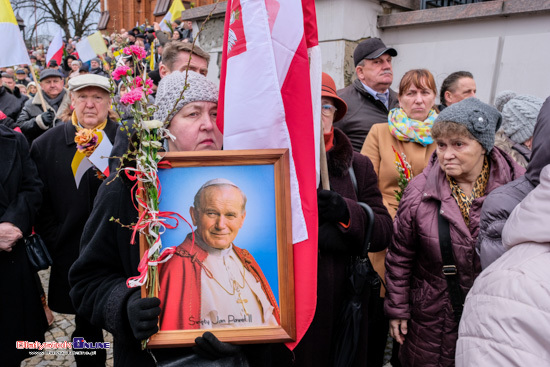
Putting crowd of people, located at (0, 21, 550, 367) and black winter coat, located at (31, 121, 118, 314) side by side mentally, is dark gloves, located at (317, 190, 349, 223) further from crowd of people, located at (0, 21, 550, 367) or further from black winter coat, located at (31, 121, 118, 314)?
black winter coat, located at (31, 121, 118, 314)

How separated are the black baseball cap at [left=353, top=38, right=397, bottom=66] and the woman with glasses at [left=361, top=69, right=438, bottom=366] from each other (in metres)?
0.59

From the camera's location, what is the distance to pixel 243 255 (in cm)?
153

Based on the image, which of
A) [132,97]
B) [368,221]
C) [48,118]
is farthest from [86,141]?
[48,118]

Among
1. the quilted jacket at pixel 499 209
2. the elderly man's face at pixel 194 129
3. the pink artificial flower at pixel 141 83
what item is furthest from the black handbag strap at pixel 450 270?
the pink artificial flower at pixel 141 83

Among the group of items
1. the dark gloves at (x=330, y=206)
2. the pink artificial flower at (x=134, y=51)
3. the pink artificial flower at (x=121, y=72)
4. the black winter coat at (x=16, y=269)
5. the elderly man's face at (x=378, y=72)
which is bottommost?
the black winter coat at (x=16, y=269)

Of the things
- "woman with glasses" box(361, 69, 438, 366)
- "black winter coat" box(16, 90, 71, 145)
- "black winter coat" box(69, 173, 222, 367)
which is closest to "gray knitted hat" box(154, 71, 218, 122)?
"black winter coat" box(69, 173, 222, 367)

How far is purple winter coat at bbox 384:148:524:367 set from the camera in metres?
2.38

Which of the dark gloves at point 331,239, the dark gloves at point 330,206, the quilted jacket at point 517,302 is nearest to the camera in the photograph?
the quilted jacket at point 517,302

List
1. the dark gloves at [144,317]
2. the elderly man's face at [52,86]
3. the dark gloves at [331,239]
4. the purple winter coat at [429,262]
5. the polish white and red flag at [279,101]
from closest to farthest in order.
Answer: the dark gloves at [144,317] → the polish white and red flag at [279,101] → the dark gloves at [331,239] → the purple winter coat at [429,262] → the elderly man's face at [52,86]

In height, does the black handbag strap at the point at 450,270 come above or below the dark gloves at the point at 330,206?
below

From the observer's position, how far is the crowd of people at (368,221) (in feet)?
4.06

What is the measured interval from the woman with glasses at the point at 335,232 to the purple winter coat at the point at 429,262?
199 millimetres

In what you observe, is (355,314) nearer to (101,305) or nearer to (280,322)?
(280,322)

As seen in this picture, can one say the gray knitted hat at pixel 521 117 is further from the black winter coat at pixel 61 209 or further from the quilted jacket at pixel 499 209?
the black winter coat at pixel 61 209
